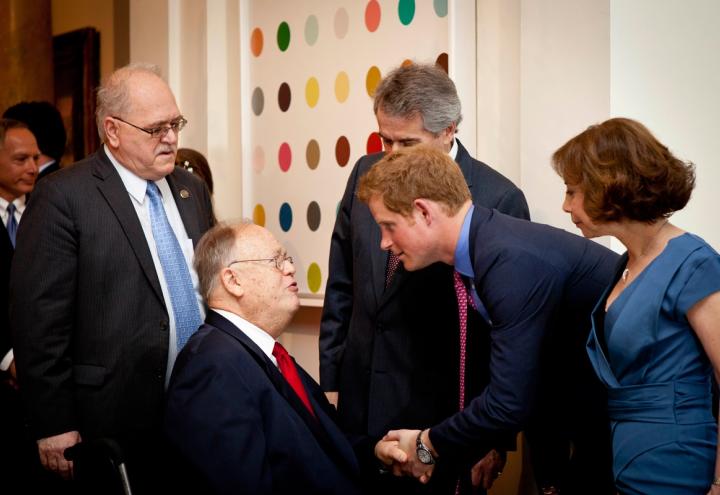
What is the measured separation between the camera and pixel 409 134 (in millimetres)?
2736

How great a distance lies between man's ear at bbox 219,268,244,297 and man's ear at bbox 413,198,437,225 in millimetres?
544

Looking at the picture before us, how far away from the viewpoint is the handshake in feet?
7.98

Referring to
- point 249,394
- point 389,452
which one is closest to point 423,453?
point 389,452

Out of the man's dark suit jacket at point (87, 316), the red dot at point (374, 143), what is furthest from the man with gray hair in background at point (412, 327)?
the red dot at point (374, 143)

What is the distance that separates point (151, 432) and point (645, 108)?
6.30ft

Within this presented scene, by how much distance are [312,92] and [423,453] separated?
2168 mm

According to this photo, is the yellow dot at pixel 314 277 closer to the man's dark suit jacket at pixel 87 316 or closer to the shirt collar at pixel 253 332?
the man's dark suit jacket at pixel 87 316

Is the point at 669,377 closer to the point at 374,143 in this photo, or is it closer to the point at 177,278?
the point at 177,278

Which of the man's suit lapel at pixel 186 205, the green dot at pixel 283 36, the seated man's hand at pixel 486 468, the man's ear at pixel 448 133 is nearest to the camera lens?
the seated man's hand at pixel 486 468

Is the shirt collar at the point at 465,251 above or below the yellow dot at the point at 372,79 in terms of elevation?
below

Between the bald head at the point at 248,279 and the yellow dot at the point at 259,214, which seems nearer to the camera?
the bald head at the point at 248,279

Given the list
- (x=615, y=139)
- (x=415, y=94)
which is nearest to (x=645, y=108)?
(x=415, y=94)

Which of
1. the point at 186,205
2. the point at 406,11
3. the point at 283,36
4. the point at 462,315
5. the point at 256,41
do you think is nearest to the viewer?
the point at 462,315

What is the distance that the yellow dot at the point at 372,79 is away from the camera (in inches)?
151
